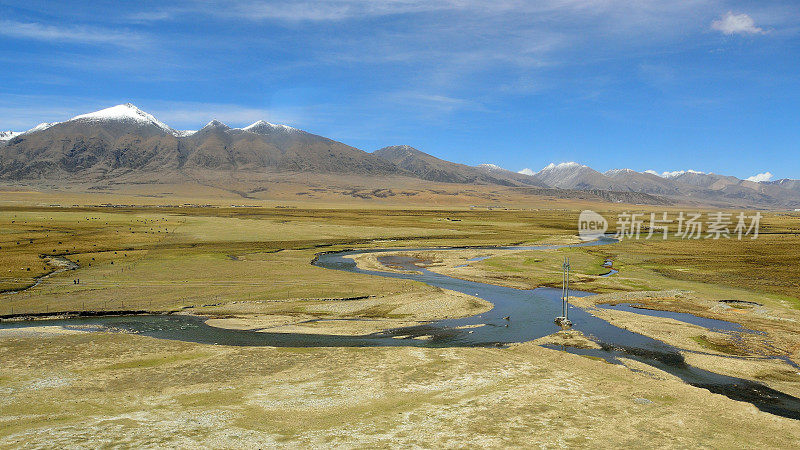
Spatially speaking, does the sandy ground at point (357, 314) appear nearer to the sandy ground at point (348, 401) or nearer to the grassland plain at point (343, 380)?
the grassland plain at point (343, 380)

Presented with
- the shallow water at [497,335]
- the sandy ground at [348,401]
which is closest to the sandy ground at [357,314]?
the shallow water at [497,335]

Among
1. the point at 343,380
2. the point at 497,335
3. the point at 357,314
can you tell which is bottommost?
the point at 357,314

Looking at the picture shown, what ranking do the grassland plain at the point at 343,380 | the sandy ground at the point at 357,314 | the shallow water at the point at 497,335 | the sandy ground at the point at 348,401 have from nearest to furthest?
the sandy ground at the point at 348,401 → the grassland plain at the point at 343,380 → the shallow water at the point at 497,335 → the sandy ground at the point at 357,314

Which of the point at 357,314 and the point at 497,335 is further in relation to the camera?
the point at 357,314

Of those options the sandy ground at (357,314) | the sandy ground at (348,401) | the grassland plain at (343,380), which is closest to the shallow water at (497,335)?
the sandy ground at (357,314)

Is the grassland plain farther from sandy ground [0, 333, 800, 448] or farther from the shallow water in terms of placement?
the shallow water

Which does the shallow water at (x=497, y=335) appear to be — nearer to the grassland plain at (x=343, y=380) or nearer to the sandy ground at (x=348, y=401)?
the grassland plain at (x=343, y=380)

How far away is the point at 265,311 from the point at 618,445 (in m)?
33.9

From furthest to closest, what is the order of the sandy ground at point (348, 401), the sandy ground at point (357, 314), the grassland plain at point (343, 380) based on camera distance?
the sandy ground at point (357, 314), the grassland plain at point (343, 380), the sandy ground at point (348, 401)

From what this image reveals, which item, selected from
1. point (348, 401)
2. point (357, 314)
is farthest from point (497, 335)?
point (348, 401)

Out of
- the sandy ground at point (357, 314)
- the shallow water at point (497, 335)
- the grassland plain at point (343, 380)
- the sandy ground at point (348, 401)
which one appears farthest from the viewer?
the sandy ground at point (357, 314)

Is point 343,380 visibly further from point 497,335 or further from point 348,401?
point 497,335

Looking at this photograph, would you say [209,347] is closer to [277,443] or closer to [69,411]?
[69,411]

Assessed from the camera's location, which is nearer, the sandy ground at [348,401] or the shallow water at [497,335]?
the sandy ground at [348,401]
